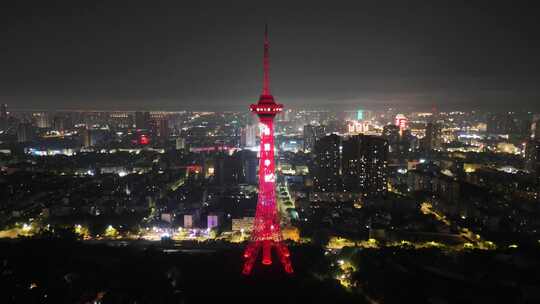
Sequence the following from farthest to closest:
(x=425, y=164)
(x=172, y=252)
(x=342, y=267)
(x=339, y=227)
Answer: (x=425, y=164)
(x=339, y=227)
(x=172, y=252)
(x=342, y=267)

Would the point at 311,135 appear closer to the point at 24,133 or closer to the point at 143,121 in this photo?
the point at 143,121

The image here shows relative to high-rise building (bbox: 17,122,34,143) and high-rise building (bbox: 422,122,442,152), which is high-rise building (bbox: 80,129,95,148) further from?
high-rise building (bbox: 422,122,442,152)

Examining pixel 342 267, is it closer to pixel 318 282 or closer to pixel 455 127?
pixel 318 282

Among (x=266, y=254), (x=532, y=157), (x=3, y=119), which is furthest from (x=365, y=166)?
(x=3, y=119)

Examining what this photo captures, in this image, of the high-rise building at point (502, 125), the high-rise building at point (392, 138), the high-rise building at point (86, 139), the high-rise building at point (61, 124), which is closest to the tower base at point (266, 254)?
the high-rise building at point (392, 138)

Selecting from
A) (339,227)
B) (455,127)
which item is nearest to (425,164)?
(339,227)

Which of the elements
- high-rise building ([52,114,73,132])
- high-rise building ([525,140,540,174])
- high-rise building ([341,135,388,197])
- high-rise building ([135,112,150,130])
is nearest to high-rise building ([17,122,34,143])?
high-rise building ([52,114,73,132])
